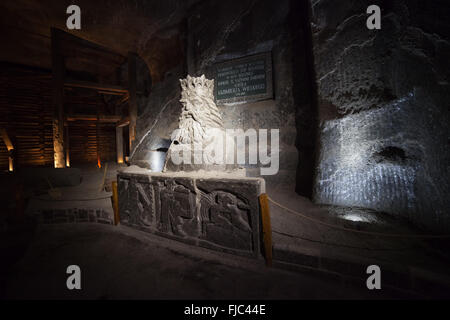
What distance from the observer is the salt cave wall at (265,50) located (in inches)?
163

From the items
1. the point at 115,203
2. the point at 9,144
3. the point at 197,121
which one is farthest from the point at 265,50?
the point at 9,144

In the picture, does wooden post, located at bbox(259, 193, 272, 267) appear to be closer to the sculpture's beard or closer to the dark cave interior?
the dark cave interior

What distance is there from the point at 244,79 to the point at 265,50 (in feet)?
2.62

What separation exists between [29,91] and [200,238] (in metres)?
13.2

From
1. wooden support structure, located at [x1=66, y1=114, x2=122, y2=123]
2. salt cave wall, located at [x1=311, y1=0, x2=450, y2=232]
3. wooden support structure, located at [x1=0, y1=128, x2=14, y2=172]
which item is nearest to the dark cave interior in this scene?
salt cave wall, located at [x1=311, y1=0, x2=450, y2=232]

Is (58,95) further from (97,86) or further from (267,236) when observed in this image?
(267,236)

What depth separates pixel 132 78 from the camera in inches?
359

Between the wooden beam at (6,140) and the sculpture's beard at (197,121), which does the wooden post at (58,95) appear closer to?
the wooden beam at (6,140)

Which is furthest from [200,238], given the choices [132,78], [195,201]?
[132,78]

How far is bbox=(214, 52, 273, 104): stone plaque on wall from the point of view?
4.48 m

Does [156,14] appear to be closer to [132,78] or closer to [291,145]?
[132,78]

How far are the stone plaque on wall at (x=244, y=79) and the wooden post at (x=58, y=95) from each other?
288 inches

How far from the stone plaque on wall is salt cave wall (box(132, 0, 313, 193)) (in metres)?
0.15

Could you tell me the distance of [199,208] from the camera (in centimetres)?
283
